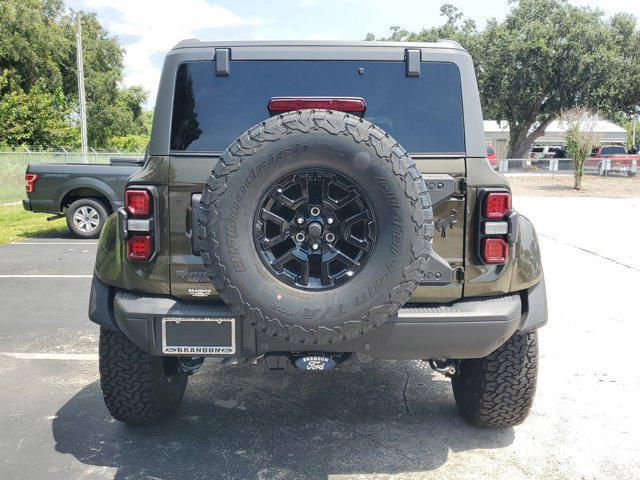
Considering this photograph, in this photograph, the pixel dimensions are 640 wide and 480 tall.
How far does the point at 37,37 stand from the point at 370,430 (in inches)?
1270

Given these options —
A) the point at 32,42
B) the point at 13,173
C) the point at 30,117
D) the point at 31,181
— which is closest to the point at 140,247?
the point at 31,181

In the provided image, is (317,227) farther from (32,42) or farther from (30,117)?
(32,42)

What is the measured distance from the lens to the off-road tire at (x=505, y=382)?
3148mm

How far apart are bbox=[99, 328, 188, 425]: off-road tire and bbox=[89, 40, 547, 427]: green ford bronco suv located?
0.01 metres

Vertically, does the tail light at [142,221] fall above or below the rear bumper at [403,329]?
above

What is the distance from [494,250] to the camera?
2818 millimetres

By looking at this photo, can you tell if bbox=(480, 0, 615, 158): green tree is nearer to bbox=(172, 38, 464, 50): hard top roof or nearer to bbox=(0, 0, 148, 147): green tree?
bbox=(0, 0, 148, 147): green tree

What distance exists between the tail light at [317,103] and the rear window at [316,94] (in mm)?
109

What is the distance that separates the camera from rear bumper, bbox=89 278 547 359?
2.70 metres


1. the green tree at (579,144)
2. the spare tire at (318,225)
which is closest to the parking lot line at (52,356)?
the spare tire at (318,225)

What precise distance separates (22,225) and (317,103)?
1167cm

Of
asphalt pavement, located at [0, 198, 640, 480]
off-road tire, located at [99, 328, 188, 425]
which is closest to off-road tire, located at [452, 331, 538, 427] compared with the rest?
asphalt pavement, located at [0, 198, 640, 480]

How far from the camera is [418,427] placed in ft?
11.3

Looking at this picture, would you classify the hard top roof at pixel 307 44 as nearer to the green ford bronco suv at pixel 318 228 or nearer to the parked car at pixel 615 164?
the green ford bronco suv at pixel 318 228
